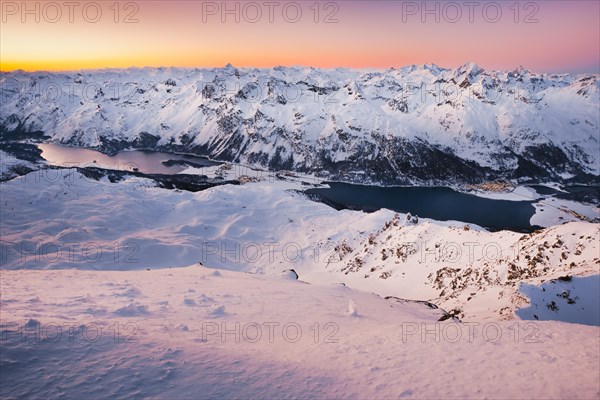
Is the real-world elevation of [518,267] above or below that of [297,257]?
above

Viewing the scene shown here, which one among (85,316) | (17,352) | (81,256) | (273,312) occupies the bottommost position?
(81,256)

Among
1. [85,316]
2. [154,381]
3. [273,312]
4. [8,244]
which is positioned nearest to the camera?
[154,381]

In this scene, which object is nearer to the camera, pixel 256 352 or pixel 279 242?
pixel 256 352

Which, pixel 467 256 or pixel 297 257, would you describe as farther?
pixel 297 257

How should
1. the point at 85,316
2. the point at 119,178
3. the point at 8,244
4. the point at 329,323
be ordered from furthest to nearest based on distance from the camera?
the point at 119,178
the point at 8,244
the point at 329,323
the point at 85,316

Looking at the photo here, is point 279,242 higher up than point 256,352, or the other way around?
point 256,352

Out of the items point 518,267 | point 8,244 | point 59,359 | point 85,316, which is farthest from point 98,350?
point 8,244

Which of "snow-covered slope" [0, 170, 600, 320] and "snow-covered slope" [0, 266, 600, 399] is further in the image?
"snow-covered slope" [0, 170, 600, 320]

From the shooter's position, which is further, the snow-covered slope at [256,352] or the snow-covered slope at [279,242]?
the snow-covered slope at [279,242]

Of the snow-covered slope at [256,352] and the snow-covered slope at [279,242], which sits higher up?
the snow-covered slope at [256,352]

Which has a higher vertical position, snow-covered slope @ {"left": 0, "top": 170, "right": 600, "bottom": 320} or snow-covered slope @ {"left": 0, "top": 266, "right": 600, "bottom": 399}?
snow-covered slope @ {"left": 0, "top": 266, "right": 600, "bottom": 399}

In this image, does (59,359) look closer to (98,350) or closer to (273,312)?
(98,350)
